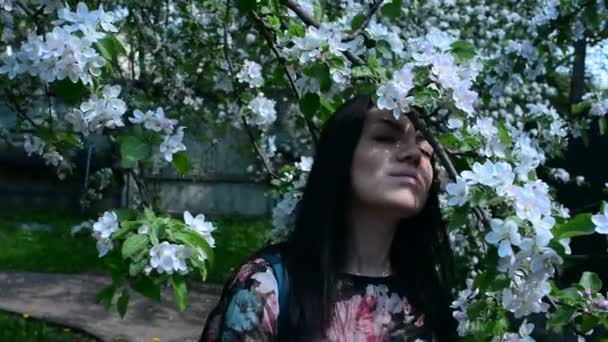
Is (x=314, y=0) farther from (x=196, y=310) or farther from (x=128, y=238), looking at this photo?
(x=196, y=310)

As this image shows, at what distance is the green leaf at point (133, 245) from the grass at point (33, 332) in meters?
4.66

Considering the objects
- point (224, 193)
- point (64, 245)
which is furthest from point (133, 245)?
point (224, 193)

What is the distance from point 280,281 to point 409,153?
1.11 feet

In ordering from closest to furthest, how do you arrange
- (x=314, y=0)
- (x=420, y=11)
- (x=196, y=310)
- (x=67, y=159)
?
(x=314, y=0) → (x=67, y=159) → (x=420, y=11) → (x=196, y=310)

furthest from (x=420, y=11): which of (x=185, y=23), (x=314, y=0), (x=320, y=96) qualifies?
(x=320, y=96)

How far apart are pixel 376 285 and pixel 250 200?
1177 centimetres

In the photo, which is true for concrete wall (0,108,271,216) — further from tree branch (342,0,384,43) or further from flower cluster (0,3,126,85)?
flower cluster (0,3,126,85)

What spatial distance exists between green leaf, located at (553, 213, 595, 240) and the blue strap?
472 millimetres

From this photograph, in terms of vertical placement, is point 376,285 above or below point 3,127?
below

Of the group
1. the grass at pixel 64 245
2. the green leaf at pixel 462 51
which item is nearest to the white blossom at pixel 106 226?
the green leaf at pixel 462 51

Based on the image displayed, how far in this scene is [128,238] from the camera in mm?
1772

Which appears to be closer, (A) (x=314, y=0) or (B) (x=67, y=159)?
(A) (x=314, y=0)

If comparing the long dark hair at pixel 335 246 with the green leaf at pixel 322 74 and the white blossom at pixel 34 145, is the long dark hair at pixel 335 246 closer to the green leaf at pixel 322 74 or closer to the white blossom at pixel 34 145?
the green leaf at pixel 322 74

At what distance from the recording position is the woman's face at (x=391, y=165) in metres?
1.82
